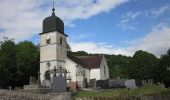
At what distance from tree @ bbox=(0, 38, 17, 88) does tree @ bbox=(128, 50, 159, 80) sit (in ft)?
91.1

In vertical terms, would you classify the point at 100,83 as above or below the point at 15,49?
below

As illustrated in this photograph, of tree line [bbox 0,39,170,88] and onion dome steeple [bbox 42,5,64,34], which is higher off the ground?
onion dome steeple [bbox 42,5,64,34]

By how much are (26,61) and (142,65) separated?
91.6 ft

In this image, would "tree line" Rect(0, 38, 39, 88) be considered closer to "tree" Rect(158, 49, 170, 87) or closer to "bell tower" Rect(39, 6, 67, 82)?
"bell tower" Rect(39, 6, 67, 82)

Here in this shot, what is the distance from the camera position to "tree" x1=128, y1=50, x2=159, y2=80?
5949 centimetres

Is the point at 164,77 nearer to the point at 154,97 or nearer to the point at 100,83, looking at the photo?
the point at 100,83

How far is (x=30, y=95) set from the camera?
1334cm

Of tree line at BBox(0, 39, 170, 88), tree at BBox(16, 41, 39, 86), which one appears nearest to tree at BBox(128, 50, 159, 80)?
tree line at BBox(0, 39, 170, 88)

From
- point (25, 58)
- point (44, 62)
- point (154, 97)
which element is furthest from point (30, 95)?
point (25, 58)

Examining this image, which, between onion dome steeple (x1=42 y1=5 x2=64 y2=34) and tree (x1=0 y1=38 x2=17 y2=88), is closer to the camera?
tree (x1=0 y1=38 x2=17 y2=88)

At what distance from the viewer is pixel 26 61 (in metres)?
49.3

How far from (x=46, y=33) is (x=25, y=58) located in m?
6.23

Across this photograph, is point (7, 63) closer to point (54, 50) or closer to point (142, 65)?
point (54, 50)

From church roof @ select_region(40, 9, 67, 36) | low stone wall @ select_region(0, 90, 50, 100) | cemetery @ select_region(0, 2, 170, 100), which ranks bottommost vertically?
low stone wall @ select_region(0, 90, 50, 100)
